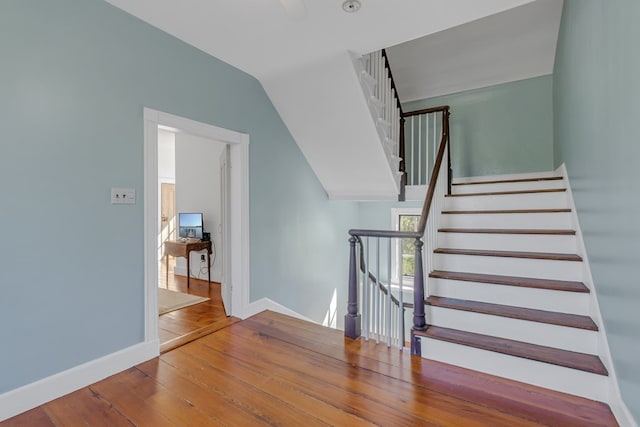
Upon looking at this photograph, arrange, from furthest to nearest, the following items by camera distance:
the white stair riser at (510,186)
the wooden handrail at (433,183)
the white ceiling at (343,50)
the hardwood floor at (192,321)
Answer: the white stair riser at (510,186) → the hardwood floor at (192,321) → the wooden handrail at (433,183) → the white ceiling at (343,50)

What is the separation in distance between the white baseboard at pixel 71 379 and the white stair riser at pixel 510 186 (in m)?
3.69

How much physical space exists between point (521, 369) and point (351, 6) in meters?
2.68

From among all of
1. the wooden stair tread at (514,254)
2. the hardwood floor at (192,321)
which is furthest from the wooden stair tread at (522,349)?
the hardwood floor at (192,321)

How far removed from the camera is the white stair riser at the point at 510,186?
135 inches

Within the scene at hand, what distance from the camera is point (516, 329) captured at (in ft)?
7.24

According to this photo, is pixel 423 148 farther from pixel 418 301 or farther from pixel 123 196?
pixel 123 196

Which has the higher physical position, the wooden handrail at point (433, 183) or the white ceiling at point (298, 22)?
the white ceiling at point (298, 22)

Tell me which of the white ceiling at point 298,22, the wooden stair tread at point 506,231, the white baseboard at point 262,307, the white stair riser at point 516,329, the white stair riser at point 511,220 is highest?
the white ceiling at point 298,22

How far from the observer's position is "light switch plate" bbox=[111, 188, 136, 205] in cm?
224

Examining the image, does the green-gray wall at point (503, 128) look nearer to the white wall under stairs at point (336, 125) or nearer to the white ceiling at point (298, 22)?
the white wall under stairs at point (336, 125)

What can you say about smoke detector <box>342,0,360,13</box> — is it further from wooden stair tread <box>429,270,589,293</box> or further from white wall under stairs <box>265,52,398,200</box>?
wooden stair tread <box>429,270,589,293</box>

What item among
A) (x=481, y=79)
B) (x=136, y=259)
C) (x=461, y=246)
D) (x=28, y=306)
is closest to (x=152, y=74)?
(x=136, y=259)

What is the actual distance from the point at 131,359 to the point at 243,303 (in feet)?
3.59

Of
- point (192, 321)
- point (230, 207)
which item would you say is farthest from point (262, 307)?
point (230, 207)
